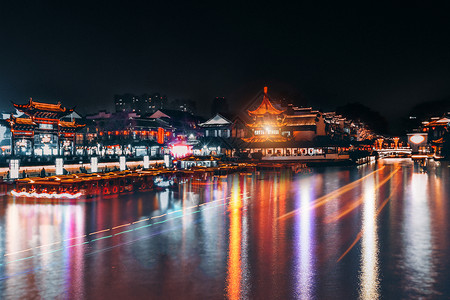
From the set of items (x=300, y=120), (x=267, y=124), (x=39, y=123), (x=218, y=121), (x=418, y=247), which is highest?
(x=218, y=121)

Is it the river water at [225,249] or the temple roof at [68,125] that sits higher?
the temple roof at [68,125]

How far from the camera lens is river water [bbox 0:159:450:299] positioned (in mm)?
8055

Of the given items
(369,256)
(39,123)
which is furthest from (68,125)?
(369,256)

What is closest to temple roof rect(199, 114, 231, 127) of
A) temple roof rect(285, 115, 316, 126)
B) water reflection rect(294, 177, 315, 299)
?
temple roof rect(285, 115, 316, 126)

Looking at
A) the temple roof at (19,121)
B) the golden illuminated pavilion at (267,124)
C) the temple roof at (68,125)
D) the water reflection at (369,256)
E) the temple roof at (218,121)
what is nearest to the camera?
the water reflection at (369,256)

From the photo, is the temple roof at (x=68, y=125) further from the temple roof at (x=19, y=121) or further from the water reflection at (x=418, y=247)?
the water reflection at (x=418, y=247)

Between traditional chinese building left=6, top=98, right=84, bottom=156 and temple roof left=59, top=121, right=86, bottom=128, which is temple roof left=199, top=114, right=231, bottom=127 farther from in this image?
traditional chinese building left=6, top=98, right=84, bottom=156

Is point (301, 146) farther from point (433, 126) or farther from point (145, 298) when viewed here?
point (145, 298)

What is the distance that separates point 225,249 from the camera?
11.1 meters

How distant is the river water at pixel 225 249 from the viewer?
8.05 metres

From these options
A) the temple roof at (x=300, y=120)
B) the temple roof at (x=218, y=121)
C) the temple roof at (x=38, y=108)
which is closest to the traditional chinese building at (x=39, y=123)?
the temple roof at (x=38, y=108)

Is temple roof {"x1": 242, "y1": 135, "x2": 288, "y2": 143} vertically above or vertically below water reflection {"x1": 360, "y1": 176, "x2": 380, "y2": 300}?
above

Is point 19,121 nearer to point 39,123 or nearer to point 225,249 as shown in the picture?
point 39,123

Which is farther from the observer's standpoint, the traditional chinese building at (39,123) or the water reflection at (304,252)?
the traditional chinese building at (39,123)
